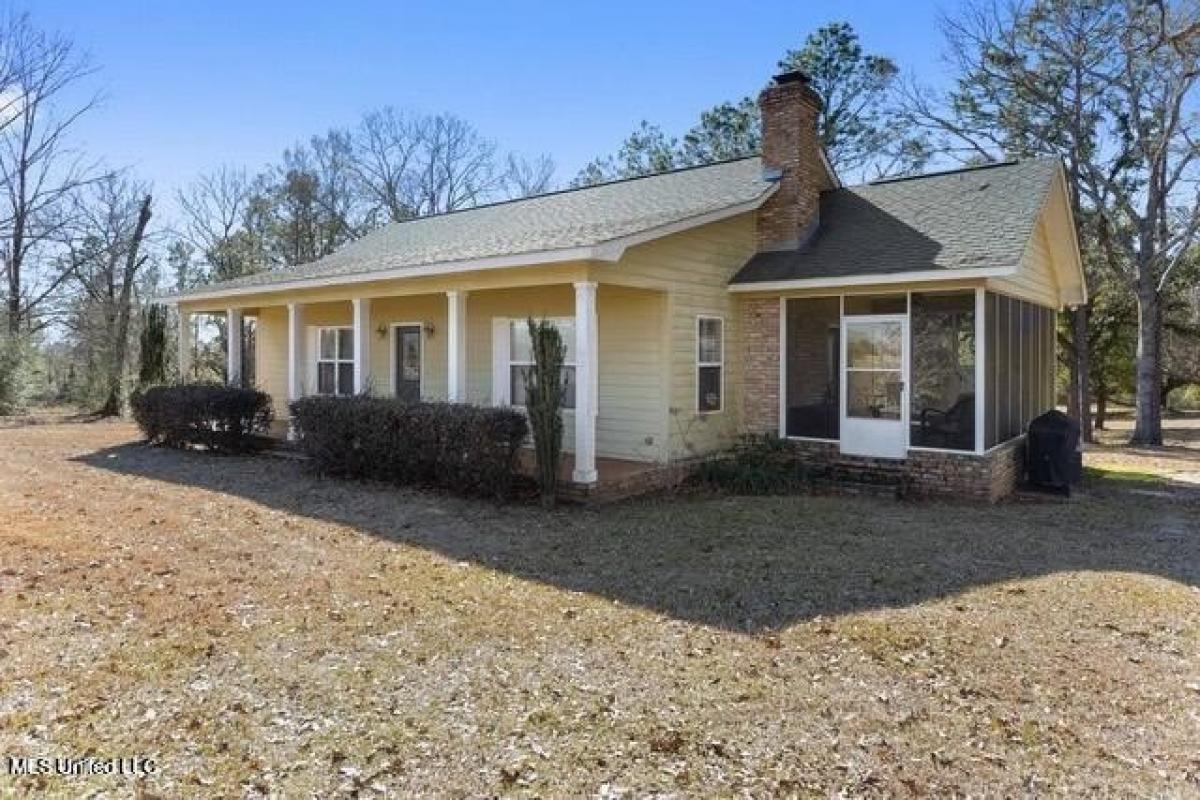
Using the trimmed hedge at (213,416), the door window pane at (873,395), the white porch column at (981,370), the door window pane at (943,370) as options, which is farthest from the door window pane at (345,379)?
the white porch column at (981,370)

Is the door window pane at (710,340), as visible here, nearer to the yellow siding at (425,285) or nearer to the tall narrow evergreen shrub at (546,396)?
the yellow siding at (425,285)

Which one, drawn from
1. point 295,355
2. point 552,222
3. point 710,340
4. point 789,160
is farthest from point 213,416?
point 789,160

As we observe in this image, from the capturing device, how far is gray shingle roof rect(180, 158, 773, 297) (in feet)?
32.3

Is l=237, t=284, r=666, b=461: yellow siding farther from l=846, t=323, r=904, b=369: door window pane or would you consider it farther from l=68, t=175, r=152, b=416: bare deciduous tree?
l=68, t=175, r=152, b=416: bare deciduous tree

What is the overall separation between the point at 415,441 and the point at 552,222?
579 centimetres

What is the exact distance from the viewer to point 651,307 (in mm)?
10484

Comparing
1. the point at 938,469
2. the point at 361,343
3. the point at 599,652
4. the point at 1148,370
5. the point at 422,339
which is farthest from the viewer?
the point at 1148,370

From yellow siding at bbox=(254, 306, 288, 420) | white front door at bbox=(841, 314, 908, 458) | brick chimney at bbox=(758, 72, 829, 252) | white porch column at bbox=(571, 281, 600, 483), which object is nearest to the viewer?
white porch column at bbox=(571, 281, 600, 483)

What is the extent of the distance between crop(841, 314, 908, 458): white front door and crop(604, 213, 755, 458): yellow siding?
1628mm

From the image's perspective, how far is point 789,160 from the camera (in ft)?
38.9

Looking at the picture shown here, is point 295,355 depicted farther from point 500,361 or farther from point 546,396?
point 546,396

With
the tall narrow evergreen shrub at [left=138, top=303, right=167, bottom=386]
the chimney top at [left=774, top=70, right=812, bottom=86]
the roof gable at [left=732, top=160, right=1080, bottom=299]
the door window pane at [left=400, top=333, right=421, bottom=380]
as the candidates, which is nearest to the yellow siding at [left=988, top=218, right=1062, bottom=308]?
the roof gable at [left=732, top=160, right=1080, bottom=299]

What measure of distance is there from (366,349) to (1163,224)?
20030mm

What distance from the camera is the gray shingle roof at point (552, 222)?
9.84 meters
